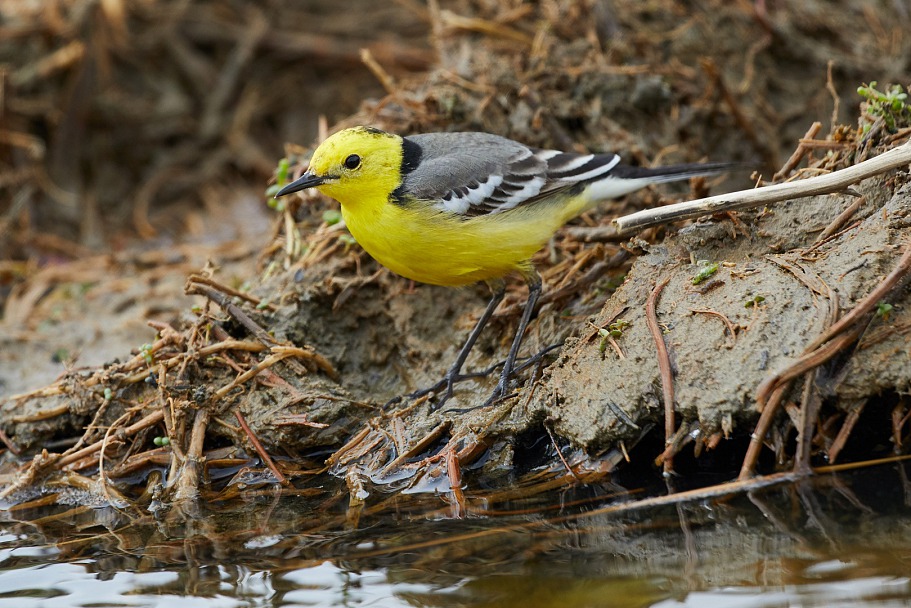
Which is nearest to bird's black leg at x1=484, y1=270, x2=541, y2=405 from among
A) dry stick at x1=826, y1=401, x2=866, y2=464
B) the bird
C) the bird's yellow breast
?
the bird

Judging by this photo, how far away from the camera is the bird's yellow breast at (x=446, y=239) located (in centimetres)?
556

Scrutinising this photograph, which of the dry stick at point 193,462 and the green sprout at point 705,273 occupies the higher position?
the green sprout at point 705,273

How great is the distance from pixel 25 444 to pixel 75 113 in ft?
18.5

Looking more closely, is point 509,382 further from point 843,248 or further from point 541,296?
point 843,248

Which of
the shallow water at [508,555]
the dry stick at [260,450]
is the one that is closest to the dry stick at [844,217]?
the shallow water at [508,555]

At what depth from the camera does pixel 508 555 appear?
4.06 metres

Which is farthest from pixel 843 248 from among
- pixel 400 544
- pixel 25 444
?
pixel 25 444

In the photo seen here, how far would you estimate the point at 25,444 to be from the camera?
20.4 feet

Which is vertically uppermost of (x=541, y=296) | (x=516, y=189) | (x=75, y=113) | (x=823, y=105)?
(x=75, y=113)

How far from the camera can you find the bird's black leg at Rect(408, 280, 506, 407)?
5953 mm

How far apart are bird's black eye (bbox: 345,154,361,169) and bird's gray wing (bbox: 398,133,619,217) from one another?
1.03 feet

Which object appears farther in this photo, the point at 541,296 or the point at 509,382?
the point at 541,296

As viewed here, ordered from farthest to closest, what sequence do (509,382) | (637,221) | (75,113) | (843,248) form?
(75,113) < (509,382) < (637,221) < (843,248)

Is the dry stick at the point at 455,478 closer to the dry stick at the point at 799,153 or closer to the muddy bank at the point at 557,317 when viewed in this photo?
the muddy bank at the point at 557,317
